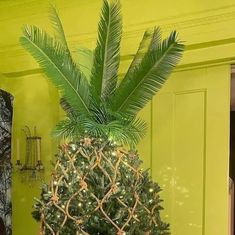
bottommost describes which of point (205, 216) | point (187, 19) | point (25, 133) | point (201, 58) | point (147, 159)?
point (205, 216)

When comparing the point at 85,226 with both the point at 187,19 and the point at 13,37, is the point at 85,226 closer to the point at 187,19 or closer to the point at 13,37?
the point at 187,19

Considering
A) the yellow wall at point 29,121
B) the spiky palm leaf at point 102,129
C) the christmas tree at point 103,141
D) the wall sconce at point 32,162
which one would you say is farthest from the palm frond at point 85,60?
the wall sconce at point 32,162

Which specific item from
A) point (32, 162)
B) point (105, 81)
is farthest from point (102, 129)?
point (32, 162)

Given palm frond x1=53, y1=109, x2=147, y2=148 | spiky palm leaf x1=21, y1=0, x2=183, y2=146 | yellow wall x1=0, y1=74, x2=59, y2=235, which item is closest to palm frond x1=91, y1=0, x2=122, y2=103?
spiky palm leaf x1=21, y1=0, x2=183, y2=146

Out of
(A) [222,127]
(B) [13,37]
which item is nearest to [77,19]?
(B) [13,37]

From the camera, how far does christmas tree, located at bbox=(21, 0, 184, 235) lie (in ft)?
5.37

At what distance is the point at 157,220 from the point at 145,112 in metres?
0.85

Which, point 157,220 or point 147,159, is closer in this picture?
point 157,220

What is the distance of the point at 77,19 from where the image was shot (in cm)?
266

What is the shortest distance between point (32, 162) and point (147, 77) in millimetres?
1406

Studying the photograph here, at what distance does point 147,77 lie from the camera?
178 centimetres

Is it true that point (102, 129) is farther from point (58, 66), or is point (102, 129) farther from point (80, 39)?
point (80, 39)

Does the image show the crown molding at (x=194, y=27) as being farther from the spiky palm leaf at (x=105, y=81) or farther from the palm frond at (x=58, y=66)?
the palm frond at (x=58, y=66)

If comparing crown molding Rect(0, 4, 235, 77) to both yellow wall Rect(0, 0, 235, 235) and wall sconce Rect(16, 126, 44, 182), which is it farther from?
wall sconce Rect(16, 126, 44, 182)
